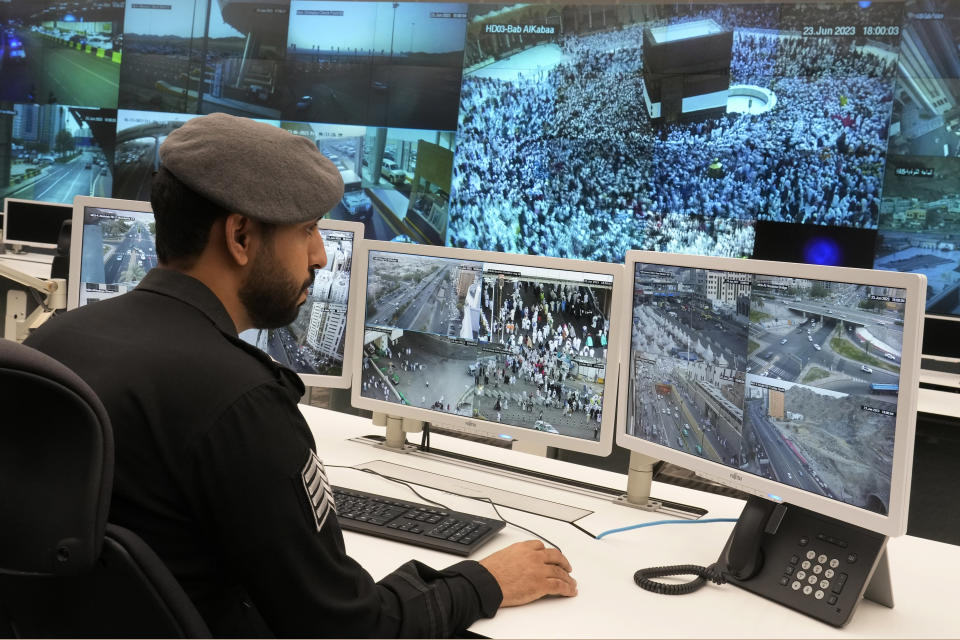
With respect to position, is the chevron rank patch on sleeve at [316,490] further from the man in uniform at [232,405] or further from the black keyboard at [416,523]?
the black keyboard at [416,523]

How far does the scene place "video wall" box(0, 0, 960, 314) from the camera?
5.18 meters

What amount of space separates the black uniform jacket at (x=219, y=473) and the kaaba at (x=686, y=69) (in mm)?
5275

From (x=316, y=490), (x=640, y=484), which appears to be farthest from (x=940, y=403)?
(x=316, y=490)

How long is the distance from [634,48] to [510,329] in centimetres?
469

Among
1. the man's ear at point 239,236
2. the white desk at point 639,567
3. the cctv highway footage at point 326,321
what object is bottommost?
the white desk at point 639,567

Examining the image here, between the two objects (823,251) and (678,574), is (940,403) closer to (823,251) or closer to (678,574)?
(823,251)

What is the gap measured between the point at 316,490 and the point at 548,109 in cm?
563

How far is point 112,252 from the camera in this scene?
2.29 m

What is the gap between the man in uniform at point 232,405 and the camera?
0.93 m

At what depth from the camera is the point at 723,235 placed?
5703 millimetres

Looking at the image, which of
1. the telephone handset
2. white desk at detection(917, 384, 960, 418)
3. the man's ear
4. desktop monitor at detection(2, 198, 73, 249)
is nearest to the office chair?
the man's ear

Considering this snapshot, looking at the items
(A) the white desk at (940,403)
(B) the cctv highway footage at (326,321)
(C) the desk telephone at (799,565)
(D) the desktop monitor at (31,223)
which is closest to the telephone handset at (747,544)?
(C) the desk telephone at (799,565)

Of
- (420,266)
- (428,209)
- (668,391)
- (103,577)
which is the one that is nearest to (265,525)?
(103,577)

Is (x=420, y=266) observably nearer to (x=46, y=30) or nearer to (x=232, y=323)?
(x=232, y=323)
